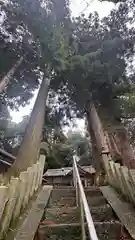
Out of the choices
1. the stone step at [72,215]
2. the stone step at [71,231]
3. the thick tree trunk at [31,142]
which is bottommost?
the stone step at [71,231]

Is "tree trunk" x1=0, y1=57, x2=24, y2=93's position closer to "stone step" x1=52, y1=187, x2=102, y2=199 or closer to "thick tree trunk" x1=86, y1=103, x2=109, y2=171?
"thick tree trunk" x1=86, y1=103, x2=109, y2=171

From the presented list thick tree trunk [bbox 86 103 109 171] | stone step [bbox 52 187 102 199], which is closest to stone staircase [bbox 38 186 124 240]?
stone step [bbox 52 187 102 199]

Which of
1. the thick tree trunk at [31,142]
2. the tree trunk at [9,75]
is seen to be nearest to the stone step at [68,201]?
the thick tree trunk at [31,142]

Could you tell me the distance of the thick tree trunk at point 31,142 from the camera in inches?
228

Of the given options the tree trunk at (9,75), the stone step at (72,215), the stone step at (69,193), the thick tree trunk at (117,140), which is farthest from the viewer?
the thick tree trunk at (117,140)

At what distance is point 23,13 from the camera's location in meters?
8.75

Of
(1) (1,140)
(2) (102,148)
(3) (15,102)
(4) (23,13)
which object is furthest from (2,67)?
(1) (1,140)

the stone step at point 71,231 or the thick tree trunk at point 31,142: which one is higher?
the thick tree trunk at point 31,142

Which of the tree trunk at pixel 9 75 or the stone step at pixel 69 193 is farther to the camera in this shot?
the tree trunk at pixel 9 75

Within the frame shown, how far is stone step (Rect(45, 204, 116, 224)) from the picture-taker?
2744 mm

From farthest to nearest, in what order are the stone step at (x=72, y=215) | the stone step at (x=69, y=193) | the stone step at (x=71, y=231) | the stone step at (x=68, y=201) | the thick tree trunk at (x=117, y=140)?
1. the thick tree trunk at (x=117, y=140)
2. the stone step at (x=69, y=193)
3. the stone step at (x=68, y=201)
4. the stone step at (x=72, y=215)
5. the stone step at (x=71, y=231)

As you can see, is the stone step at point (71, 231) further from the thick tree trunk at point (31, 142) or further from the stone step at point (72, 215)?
the thick tree trunk at point (31, 142)

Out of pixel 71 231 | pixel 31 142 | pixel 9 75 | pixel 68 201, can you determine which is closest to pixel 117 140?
pixel 31 142

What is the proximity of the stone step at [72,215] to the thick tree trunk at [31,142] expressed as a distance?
2.65m
